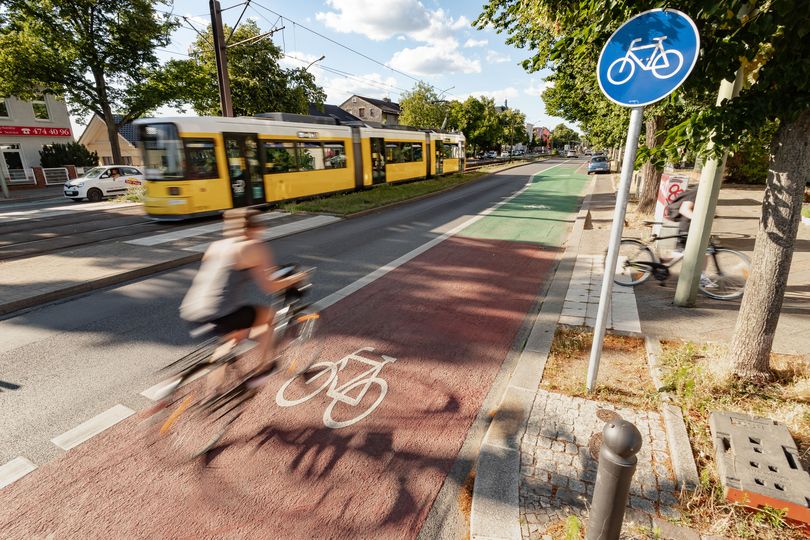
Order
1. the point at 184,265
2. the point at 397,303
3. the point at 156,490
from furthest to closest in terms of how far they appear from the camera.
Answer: the point at 184,265 < the point at 397,303 < the point at 156,490

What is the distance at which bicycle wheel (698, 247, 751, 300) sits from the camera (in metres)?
5.78

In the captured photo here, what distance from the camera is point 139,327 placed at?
5.50 m

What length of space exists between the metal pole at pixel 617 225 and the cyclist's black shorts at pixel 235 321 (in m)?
3.10

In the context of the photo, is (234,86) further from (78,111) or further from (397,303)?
(397,303)

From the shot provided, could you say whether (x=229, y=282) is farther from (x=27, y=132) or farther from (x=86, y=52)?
(x=27, y=132)

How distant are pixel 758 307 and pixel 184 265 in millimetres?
9324

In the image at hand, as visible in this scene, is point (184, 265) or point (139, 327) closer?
point (139, 327)

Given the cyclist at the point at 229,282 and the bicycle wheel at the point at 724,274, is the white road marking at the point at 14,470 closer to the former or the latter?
the cyclist at the point at 229,282

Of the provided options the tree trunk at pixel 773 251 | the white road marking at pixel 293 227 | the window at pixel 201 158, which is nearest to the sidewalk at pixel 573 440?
the tree trunk at pixel 773 251

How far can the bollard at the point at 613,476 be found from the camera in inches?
77.4

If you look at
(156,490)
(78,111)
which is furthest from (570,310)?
(78,111)

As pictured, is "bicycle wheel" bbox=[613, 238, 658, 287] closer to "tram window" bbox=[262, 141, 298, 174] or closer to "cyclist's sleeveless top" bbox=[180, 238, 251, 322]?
"cyclist's sleeveless top" bbox=[180, 238, 251, 322]

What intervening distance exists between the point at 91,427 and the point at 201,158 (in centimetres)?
985

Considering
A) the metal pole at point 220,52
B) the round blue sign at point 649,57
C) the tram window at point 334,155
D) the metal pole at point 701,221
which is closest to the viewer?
the round blue sign at point 649,57
